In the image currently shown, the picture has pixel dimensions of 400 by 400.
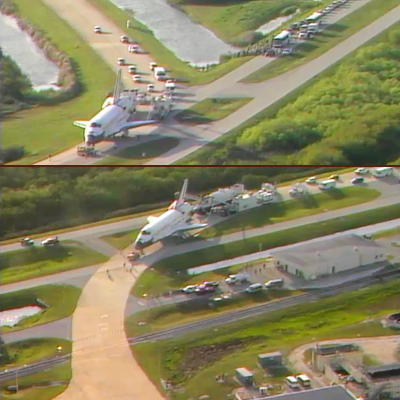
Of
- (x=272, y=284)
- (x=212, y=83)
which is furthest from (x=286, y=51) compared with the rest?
(x=272, y=284)

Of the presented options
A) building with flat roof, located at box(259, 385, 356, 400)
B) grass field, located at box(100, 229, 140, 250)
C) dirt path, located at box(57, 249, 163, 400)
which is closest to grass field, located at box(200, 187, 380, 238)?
grass field, located at box(100, 229, 140, 250)

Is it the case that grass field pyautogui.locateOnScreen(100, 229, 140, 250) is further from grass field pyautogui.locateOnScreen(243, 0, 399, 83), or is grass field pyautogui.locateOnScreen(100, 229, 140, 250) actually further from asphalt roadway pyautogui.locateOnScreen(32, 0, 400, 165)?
grass field pyautogui.locateOnScreen(243, 0, 399, 83)

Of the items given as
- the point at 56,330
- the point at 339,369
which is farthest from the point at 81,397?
the point at 339,369

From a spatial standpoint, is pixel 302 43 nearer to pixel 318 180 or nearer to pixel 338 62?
pixel 338 62

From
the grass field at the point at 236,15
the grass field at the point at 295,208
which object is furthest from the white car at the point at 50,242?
the grass field at the point at 236,15

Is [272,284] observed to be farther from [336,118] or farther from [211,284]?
[336,118]
